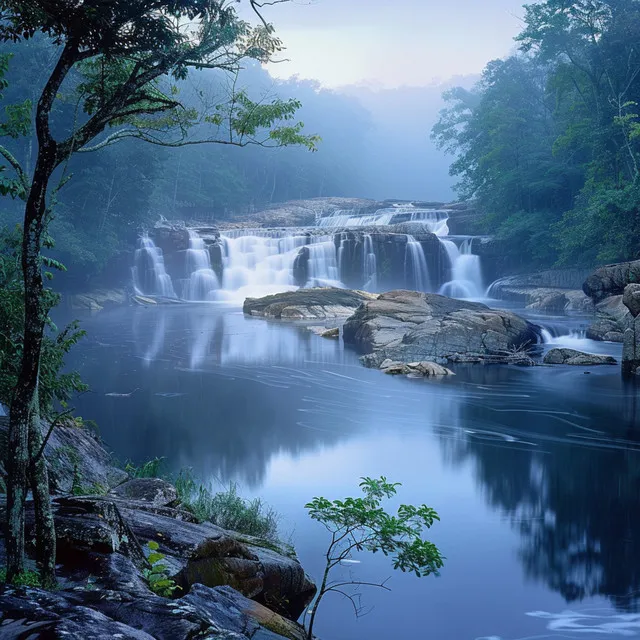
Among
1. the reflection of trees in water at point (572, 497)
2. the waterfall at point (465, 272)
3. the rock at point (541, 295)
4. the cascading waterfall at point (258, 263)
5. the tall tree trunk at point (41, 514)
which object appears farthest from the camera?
the cascading waterfall at point (258, 263)

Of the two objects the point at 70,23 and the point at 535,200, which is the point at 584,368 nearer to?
the point at 70,23

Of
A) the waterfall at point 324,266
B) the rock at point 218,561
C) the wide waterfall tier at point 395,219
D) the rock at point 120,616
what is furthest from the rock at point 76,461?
the wide waterfall tier at point 395,219

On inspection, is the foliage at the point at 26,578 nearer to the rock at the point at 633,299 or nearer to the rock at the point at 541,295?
the rock at the point at 633,299

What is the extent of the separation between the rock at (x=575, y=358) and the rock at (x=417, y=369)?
3.00 m

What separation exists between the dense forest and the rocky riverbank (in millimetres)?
27934

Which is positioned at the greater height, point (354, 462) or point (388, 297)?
point (388, 297)

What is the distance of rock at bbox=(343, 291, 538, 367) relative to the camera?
1892 centimetres

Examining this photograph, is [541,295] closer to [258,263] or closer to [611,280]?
[611,280]

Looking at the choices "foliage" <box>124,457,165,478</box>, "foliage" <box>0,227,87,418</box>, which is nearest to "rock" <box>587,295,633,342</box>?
"foliage" <box>124,457,165,478</box>

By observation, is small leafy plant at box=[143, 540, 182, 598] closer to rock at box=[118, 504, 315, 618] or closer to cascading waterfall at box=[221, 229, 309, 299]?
rock at box=[118, 504, 315, 618]

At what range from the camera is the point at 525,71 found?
164 ft

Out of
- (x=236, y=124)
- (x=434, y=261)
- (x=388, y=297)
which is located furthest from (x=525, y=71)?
(x=236, y=124)

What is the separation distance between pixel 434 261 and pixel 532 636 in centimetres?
3484

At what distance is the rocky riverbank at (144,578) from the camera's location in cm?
303
